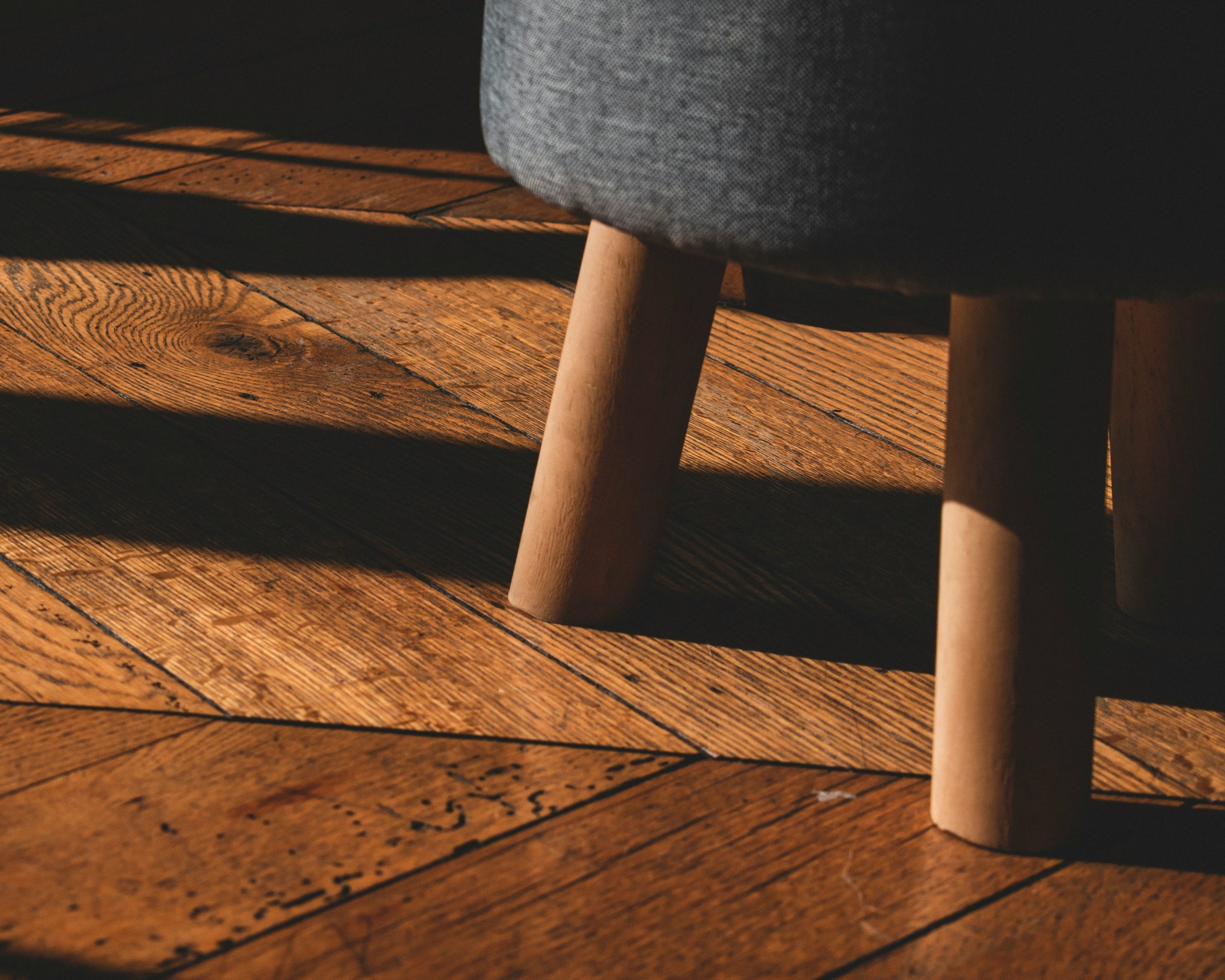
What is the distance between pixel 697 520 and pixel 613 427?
0.64 feet

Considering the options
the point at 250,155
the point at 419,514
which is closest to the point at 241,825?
the point at 419,514

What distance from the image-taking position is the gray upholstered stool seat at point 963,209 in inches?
21.0

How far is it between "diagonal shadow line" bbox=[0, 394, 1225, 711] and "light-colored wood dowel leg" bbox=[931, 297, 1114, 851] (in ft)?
0.52

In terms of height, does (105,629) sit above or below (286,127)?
below

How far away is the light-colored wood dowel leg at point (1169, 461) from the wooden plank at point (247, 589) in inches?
13.1

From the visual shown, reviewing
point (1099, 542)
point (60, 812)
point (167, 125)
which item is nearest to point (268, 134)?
point (167, 125)

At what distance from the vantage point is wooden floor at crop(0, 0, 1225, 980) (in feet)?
2.03

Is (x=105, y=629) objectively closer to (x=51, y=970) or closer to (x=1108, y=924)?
(x=51, y=970)

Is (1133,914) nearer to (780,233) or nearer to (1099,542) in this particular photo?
(1099,542)

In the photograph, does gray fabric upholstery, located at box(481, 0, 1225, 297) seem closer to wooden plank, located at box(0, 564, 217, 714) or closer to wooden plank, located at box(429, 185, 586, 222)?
wooden plank, located at box(0, 564, 217, 714)

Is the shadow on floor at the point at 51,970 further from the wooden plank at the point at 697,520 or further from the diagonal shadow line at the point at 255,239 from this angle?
the diagonal shadow line at the point at 255,239

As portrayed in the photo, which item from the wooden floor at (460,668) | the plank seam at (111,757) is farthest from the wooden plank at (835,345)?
the plank seam at (111,757)

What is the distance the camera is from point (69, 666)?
0.77 meters

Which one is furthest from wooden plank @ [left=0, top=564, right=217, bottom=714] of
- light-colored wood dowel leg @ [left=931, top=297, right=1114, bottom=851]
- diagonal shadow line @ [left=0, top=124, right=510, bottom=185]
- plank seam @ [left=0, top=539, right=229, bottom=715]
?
diagonal shadow line @ [left=0, top=124, right=510, bottom=185]
